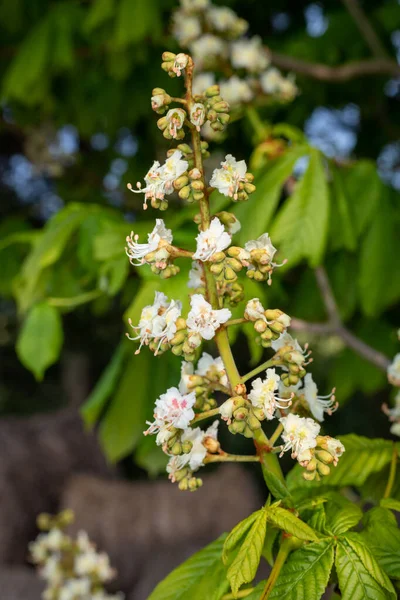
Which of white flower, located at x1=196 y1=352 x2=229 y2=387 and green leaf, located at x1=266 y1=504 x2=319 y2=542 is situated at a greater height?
white flower, located at x1=196 y1=352 x2=229 y2=387

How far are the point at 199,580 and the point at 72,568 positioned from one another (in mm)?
1222

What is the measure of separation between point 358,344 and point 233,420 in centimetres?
88

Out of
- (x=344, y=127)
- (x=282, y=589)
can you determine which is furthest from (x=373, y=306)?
(x=344, y=127)

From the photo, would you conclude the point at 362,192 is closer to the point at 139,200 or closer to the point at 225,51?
the point at 225,51

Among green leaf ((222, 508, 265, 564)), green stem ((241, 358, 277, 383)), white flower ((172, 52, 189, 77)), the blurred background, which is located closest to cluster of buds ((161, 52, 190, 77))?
white flower ((172, 52, 189, 77))

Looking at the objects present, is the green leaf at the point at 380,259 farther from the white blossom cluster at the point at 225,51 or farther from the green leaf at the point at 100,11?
the green leaf at the point at 100,11

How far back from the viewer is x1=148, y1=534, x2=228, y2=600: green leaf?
0.55 m

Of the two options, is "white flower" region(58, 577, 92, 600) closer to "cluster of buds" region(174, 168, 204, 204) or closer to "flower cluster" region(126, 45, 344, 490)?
"flower cluster" region(126, 45, 344, 490)

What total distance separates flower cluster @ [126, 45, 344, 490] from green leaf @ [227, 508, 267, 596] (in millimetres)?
56

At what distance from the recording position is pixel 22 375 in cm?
566

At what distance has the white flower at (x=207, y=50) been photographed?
1440 millimetres

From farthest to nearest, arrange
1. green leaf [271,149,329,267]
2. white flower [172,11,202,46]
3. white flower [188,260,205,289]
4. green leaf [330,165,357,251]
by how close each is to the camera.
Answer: white flower [172,11,202,46], green leaf [330,165,357,251], green leaf [271,149,329,267], white flower [188,260,205,289]

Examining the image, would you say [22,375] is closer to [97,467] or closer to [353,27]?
[97,467]

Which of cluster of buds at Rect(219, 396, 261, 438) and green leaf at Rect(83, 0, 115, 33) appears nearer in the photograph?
cluster of buds at Rect(219, 396, 261, 438)
